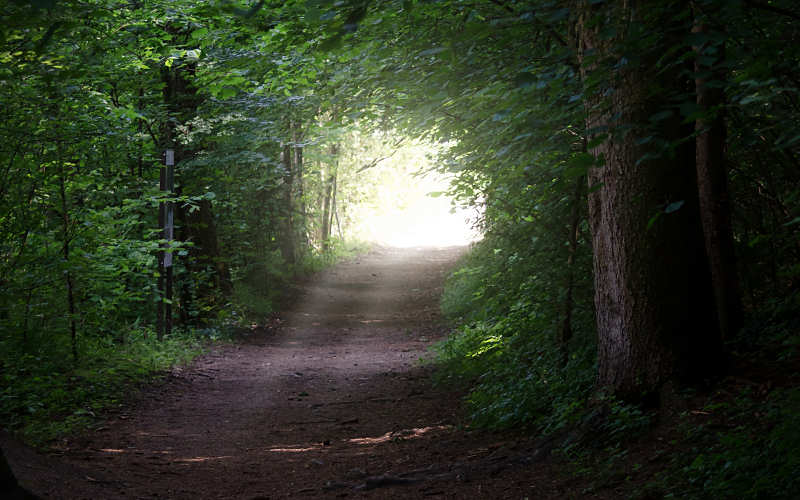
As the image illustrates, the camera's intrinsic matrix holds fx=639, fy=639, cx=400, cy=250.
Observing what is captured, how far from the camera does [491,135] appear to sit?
7227 mm

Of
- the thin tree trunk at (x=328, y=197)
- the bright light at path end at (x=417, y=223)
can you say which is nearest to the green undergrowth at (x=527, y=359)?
the thin tree trunk at (x=328, y=197)

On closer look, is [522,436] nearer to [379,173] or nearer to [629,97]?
[629,97]

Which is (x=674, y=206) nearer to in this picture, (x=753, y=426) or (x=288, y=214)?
(x=753, y=426)

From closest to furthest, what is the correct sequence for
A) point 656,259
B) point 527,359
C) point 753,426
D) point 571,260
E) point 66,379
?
point 753,426
point 656,259
point 571,260
point 527,359
point 66,379

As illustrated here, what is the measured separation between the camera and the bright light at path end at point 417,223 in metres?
36.3

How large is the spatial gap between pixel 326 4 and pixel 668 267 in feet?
10.9

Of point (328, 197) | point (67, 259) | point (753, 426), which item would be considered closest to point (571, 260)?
point (753, 426)

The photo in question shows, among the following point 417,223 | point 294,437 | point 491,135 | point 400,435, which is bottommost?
point 294,437

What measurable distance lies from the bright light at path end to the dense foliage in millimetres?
21167

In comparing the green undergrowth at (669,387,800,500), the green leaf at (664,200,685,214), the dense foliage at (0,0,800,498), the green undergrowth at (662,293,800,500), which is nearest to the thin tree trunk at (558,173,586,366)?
the dense foliage at (0,0,800,498)

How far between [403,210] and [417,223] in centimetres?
615

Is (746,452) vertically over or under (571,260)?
under

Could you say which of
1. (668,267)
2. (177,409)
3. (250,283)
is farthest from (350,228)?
(668,267)

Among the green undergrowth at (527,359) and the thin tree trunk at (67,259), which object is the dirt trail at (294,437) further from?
the thin tree trunk at (67,259)
